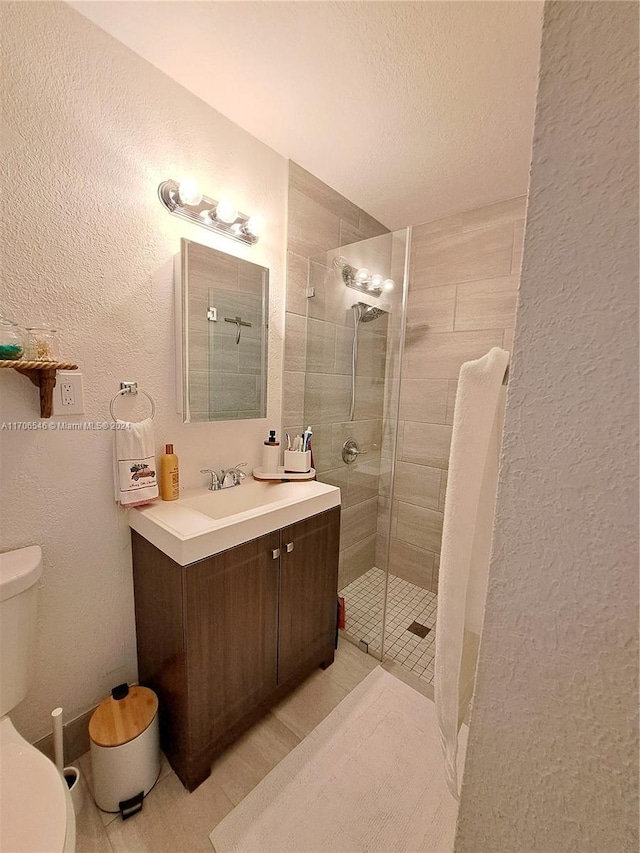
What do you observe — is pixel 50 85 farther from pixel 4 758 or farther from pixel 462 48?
pixel 4 758

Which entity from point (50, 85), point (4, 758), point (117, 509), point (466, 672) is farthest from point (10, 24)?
point (466, 672)

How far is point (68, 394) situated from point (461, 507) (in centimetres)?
121

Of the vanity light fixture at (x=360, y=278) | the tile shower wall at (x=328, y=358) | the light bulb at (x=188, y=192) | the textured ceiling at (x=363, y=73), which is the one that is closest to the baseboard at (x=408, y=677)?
the tile shower wall at (x=328, y=358)

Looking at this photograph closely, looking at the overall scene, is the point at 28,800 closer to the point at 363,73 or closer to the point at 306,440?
the point at 306,440

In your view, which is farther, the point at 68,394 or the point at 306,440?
the point at 306,440

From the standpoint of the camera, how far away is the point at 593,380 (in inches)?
12.5

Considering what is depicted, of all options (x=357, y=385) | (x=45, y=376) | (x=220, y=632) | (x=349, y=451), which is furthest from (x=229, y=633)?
(x=357, y=385)

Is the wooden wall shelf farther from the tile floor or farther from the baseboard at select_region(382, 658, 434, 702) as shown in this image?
the baseboard at select_region(382, 658, 434, 702)

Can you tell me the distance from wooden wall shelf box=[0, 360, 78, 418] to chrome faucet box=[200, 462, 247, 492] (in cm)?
63

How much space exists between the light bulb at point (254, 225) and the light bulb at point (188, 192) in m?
0.24

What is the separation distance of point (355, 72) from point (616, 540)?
1.64 m

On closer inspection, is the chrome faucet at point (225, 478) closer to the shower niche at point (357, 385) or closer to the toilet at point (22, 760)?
the shower niche at point (357, 385)

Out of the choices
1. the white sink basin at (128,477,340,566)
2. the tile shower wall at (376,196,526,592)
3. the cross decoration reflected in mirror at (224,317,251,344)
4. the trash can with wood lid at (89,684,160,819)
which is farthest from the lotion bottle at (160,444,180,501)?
the tile shower wall at (376,196,526,592)

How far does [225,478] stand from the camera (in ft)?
5.13
